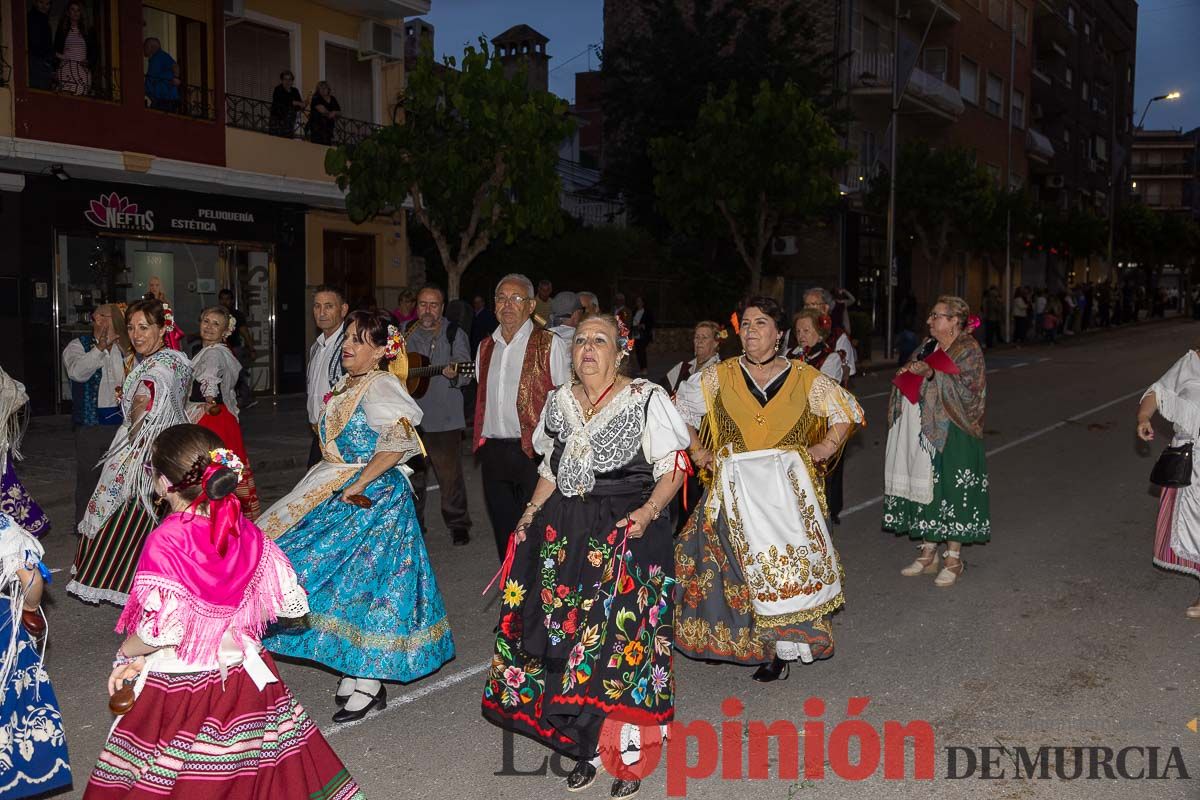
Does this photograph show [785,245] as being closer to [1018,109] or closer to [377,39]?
[377,39]

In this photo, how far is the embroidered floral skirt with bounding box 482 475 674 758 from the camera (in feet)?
13.6

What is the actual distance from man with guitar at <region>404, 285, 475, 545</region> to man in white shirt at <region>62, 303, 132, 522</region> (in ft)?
6.80

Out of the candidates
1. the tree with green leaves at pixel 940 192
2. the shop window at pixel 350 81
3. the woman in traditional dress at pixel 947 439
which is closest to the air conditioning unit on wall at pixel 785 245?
the tree with green leaves at pixel 940 192

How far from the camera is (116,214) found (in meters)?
16.3

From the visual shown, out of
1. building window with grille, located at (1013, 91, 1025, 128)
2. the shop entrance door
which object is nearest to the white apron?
the shop entrance door

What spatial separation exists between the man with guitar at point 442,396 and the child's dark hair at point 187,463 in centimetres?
472

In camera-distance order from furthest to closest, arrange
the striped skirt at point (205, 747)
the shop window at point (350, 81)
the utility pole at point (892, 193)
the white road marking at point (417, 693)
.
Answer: the utility pole at point (892, 193), the shop window at point (350, 81), the white road marking at point (417, 693), the striped skirt at point (205, 747)

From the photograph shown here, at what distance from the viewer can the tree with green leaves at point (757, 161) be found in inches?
923

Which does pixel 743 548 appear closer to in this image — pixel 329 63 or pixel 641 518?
pixel 641 518

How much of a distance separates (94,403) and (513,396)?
3.53 metres

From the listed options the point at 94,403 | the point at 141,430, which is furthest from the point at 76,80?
the point at 141,430

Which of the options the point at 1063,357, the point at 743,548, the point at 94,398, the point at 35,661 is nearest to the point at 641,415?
the point at 743,548

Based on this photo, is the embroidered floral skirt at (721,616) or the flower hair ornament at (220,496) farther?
the embroidered floral skirt at (721,616)

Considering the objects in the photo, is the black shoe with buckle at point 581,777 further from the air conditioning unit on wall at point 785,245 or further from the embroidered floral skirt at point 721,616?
the air conditioning unit on wall at point 785,245
